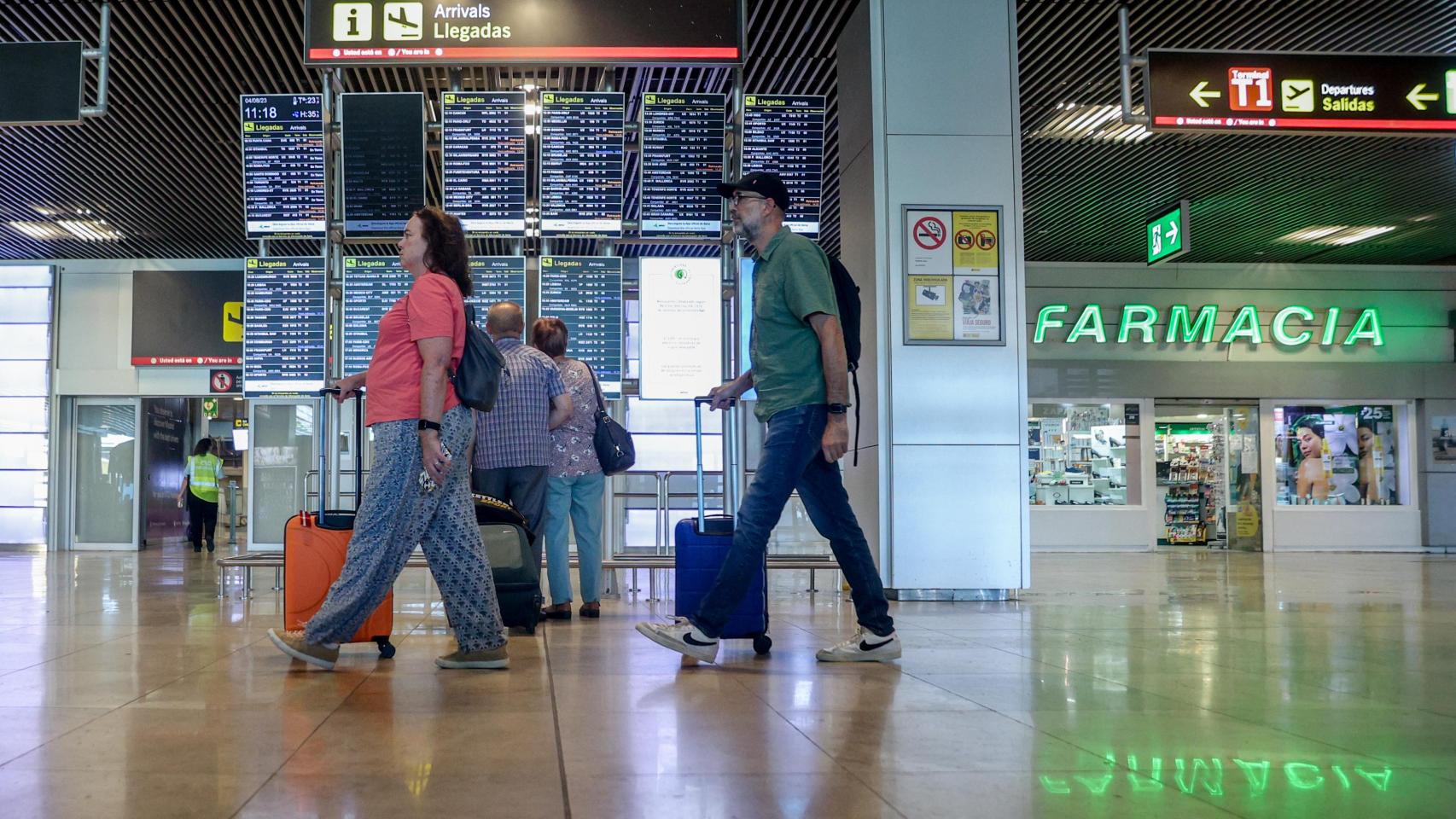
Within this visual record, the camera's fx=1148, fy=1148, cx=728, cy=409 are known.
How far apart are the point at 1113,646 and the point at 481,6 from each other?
14.5 feet

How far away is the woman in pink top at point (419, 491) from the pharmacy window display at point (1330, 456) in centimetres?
1486

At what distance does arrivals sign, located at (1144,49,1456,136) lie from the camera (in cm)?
702

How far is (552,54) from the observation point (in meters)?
6.05

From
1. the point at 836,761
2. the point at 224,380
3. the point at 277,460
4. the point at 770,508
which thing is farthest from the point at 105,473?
the point at 836,761

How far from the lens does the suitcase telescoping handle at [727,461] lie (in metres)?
4.52

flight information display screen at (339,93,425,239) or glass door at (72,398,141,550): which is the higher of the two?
flight information display screen at (339,93,425,239)

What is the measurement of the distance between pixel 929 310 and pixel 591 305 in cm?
211

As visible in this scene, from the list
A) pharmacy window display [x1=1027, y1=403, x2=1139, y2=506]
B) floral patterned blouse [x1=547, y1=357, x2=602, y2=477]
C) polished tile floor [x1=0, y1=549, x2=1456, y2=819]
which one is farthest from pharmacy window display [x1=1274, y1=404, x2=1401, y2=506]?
floral patterned blouse [x1=547, y1=357, x2=602, y2=477]

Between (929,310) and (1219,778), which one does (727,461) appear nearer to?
(929,310)

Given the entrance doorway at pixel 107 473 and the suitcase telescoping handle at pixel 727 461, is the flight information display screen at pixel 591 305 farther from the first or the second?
the entrance doorway at pixel 107 473

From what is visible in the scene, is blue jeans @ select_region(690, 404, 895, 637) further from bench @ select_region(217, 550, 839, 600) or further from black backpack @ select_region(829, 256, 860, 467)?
bench @ select_region(217, 550, 839, 600)

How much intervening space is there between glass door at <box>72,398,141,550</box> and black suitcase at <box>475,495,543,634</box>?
40.6ft

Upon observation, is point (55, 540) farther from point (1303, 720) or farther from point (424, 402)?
point (1303, 720)

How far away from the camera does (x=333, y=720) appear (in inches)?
111
